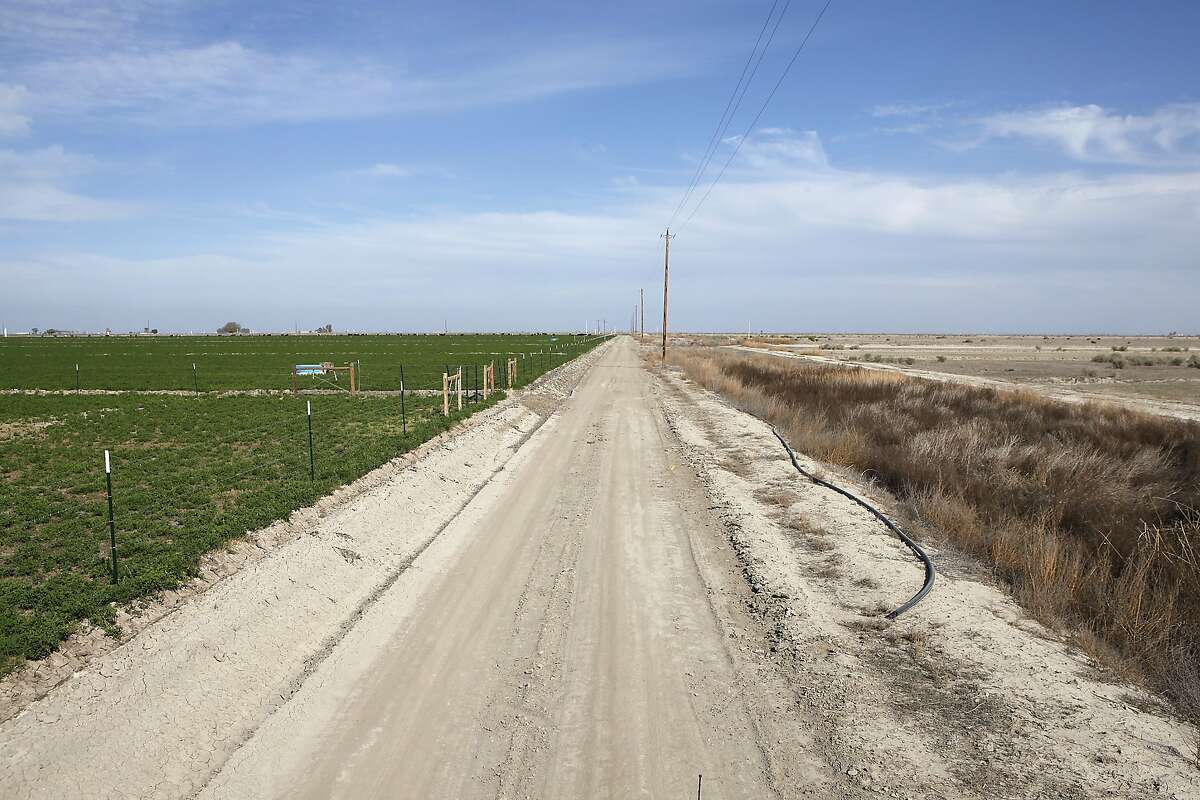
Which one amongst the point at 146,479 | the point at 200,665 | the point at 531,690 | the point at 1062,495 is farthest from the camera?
the point at 146,479

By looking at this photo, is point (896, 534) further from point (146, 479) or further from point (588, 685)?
point (146, 479)

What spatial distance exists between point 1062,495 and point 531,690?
1099 centimetres

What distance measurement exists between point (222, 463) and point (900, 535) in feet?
47.6

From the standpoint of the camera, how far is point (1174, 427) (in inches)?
698

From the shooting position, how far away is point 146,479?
1363cm

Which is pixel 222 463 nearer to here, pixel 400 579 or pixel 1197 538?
pixel 400 579

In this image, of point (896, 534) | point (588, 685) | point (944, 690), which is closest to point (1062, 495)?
point (896, 534)

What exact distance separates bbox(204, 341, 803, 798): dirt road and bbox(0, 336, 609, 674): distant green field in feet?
10.3

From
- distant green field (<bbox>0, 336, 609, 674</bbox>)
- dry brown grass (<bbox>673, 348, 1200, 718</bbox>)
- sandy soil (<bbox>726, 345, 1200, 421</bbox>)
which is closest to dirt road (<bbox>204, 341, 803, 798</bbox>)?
distant green field (<bbox>0, 336, 609, 674</bbox>)

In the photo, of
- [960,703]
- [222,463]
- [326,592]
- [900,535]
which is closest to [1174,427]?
[900,535]

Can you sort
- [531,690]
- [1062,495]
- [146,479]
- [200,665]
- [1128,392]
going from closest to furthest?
[531,690] → [200,665] → [1062,495] → [146,479] → [1128,392]

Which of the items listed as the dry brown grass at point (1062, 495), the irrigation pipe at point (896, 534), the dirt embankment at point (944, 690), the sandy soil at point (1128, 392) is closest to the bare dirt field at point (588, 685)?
the dirt embankment at point (944, 690)

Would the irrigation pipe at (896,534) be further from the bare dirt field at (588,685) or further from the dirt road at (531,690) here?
the dirt road at (531,690)

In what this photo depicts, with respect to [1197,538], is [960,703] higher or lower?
lower
